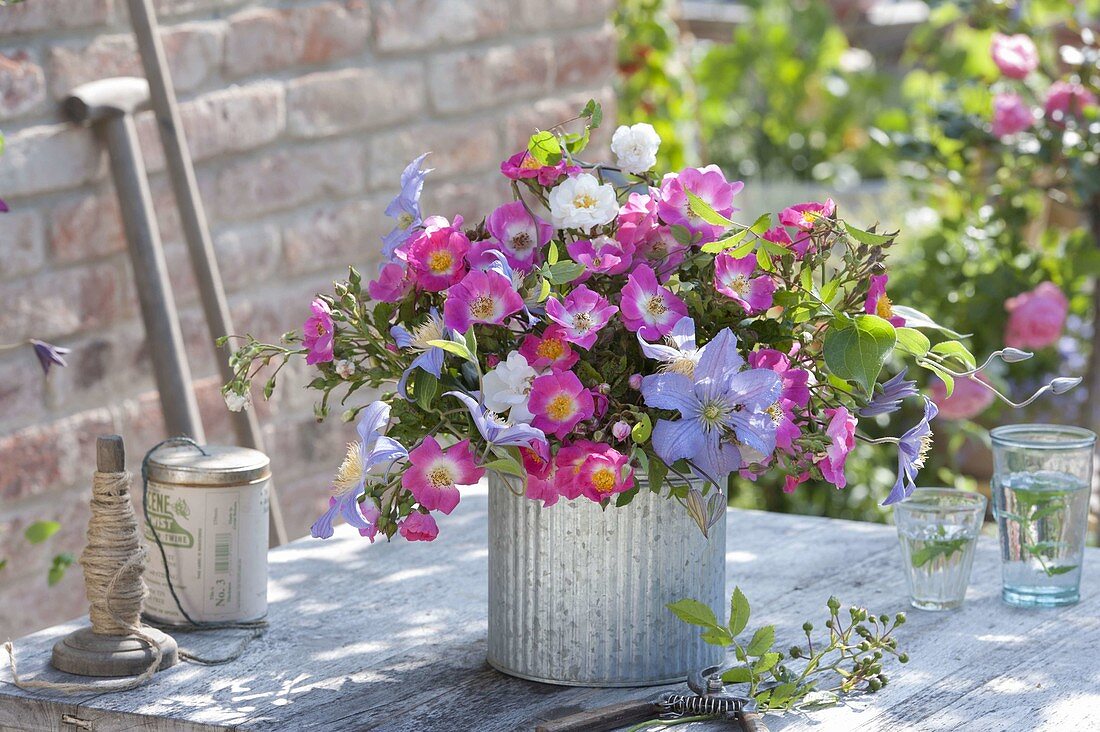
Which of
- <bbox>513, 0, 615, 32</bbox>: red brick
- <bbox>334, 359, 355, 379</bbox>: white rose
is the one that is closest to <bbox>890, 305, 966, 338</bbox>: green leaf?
<bbox>334, 359, 355, 379</bbox>: white rose

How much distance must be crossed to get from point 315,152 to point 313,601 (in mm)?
1033

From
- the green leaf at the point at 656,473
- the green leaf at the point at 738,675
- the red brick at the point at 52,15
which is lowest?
the green leaf at the point at 738,675

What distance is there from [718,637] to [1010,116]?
70.2 inches

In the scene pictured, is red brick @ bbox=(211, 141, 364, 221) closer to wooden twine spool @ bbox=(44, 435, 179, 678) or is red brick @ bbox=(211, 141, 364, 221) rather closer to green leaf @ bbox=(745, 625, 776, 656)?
wooden twine spool @ bbox=(44, 435, 179, 678)

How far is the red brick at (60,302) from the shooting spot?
193 centimetres

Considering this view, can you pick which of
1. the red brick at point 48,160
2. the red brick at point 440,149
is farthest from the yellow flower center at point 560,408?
the red brick at point 440,149

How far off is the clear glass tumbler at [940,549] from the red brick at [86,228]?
113 centimetres

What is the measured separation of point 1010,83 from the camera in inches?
117

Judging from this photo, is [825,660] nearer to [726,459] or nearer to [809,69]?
[726,459]

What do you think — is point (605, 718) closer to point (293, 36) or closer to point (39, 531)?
point (39, 531)

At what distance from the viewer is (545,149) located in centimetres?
121

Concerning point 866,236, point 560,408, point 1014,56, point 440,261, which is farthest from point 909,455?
point 1014,56

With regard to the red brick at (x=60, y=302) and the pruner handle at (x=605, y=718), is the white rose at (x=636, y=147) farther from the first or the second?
the red brick at (x=60, y=302)

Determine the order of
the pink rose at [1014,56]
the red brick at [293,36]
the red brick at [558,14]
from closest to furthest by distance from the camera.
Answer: the red brick at [293,36] < the red brick at [558,14] < the pink rose at [1014,56]
